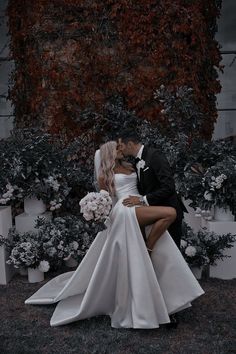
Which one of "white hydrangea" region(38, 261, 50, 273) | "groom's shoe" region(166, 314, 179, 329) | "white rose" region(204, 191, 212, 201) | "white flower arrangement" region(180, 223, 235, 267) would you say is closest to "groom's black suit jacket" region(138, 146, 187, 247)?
"groom's shoe" region(166, 314, 179, 329)

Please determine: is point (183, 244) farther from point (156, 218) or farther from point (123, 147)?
point (123, 147)

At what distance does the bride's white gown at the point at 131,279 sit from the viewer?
13.0 feet

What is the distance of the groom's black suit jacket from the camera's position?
407cm

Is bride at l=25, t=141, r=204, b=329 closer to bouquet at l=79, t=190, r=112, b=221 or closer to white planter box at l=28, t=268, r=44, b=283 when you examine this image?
bouquet at l=79, t=190, r=112, b=221

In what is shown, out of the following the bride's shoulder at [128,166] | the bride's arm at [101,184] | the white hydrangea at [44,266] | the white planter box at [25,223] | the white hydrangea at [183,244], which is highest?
the bride's shoulder at [128,166]

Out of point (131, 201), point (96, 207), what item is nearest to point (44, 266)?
point (131, 201)

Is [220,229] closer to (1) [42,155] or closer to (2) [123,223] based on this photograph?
(2) [123,223]

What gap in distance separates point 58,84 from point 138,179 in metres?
3.58

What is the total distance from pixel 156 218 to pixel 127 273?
0.55 metres

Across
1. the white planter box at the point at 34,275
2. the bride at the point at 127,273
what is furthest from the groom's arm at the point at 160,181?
the white planter box at the point at 34,275

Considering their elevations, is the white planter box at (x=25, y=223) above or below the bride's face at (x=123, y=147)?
below

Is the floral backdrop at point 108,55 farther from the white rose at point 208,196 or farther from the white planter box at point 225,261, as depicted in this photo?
the white planter box at point 225,261

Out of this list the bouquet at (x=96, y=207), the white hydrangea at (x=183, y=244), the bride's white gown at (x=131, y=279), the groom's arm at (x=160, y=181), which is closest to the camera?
the bouquet at (x=96, y=207)

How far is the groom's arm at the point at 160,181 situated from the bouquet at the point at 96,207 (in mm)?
445
